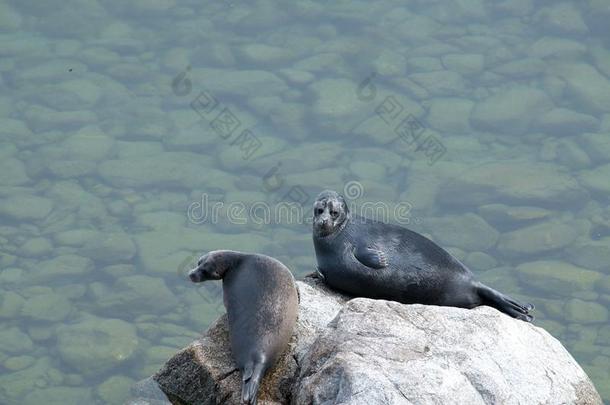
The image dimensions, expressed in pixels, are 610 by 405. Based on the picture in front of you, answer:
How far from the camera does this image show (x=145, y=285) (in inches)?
549

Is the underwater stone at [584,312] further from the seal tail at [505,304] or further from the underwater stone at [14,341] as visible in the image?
the underwater stone at [14,341]

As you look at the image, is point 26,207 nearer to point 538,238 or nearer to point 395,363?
point 538,238

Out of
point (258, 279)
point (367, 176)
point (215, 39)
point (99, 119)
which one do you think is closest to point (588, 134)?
point (367, 176)

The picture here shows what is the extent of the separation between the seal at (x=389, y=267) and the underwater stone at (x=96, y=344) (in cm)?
558

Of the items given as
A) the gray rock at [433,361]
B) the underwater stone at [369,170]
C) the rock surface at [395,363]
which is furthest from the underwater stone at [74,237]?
the gray rock at [433,361]

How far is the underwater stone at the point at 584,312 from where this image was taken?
13750mm

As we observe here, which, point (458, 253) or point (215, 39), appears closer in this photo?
point (458, 253)

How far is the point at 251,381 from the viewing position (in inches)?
260

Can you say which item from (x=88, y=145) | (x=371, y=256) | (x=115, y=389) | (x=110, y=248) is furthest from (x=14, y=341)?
(x=371, y=256)

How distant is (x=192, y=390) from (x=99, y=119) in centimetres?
1000

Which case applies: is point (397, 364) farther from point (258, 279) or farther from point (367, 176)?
point (367, 176)

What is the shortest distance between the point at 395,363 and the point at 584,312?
8.22m

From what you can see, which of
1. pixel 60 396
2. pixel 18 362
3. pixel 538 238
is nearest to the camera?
pixel 60 396

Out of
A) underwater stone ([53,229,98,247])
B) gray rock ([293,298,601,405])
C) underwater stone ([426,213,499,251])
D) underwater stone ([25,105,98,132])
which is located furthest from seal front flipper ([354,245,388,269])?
underwater stone ([25,105,98,132])
